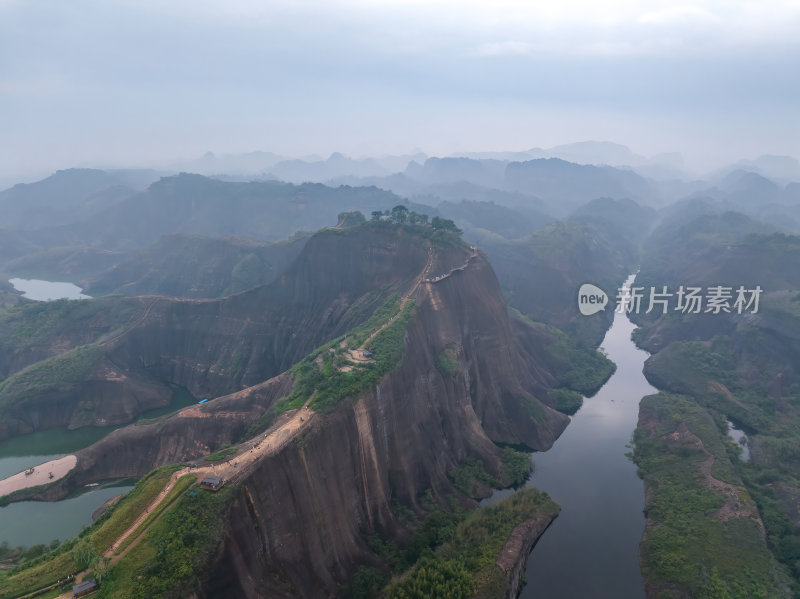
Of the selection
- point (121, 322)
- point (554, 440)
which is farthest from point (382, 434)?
point (121, 322)

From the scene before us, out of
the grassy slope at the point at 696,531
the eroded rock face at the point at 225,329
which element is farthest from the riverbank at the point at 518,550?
the eroded rock face at the point at 225,329

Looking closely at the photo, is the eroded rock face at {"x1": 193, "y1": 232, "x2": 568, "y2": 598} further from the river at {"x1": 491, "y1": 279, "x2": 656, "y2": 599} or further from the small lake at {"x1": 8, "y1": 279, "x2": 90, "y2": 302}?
the small lake at {"x1": 8, "y1": 279, "x2": 90, "y2": 302}

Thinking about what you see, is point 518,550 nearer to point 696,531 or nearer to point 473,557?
point 473,557

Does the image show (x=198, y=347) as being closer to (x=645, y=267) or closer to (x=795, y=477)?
(x=795, y=477)

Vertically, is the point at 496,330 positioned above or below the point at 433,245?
below

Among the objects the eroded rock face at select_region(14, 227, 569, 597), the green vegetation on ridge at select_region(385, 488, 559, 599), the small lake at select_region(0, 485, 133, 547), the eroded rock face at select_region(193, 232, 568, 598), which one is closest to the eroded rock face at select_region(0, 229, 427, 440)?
the eroded rock face at select_region(14, 227, 569, 597)

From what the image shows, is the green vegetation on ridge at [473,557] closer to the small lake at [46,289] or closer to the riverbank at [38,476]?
the riverbank at [38,476]
